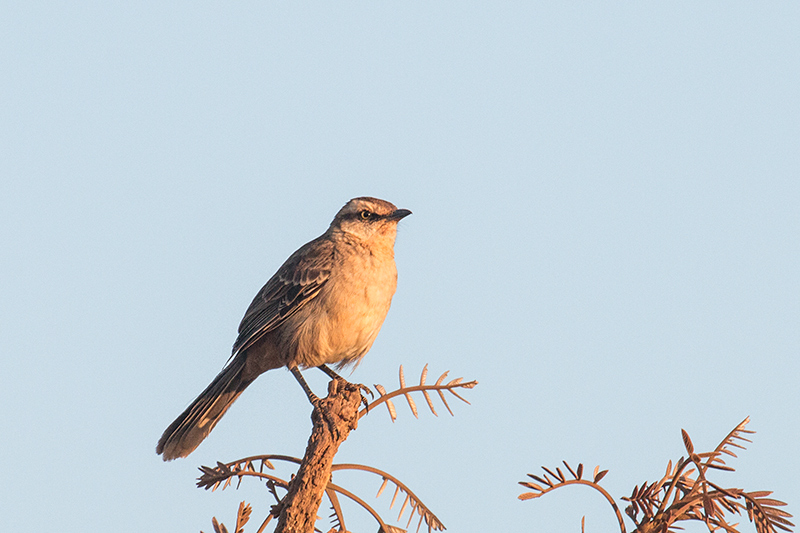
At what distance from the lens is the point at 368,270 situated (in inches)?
285

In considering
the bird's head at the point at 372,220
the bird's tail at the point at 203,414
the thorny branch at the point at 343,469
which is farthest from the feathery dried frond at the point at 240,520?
the bird's head at the point at 372,220

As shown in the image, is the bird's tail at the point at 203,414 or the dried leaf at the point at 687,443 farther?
the bird's tail at the point at 203,414

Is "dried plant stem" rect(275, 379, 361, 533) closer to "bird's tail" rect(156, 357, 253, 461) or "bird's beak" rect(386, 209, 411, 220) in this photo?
"bird's tail" rect(156, 357, 253, 461)

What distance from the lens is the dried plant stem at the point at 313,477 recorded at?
10.2 feet

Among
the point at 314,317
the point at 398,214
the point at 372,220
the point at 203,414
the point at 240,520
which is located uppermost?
the point at 398,214

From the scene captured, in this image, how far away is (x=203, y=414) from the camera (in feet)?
21.8

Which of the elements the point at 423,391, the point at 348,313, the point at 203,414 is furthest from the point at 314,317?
the point at 423,391

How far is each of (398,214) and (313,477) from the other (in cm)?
477

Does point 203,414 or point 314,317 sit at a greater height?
point 314,317

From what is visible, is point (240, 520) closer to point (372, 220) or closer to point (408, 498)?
point (408, 498)

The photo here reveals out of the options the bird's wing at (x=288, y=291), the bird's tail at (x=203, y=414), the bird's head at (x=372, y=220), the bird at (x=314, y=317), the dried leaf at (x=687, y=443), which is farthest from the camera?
the bird's head at (x=372, y=220)

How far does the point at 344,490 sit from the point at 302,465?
19cm

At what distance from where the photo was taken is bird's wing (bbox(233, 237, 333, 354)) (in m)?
7.12

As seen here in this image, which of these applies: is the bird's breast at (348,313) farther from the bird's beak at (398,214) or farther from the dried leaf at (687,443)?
the dried leaf at (687,443)
